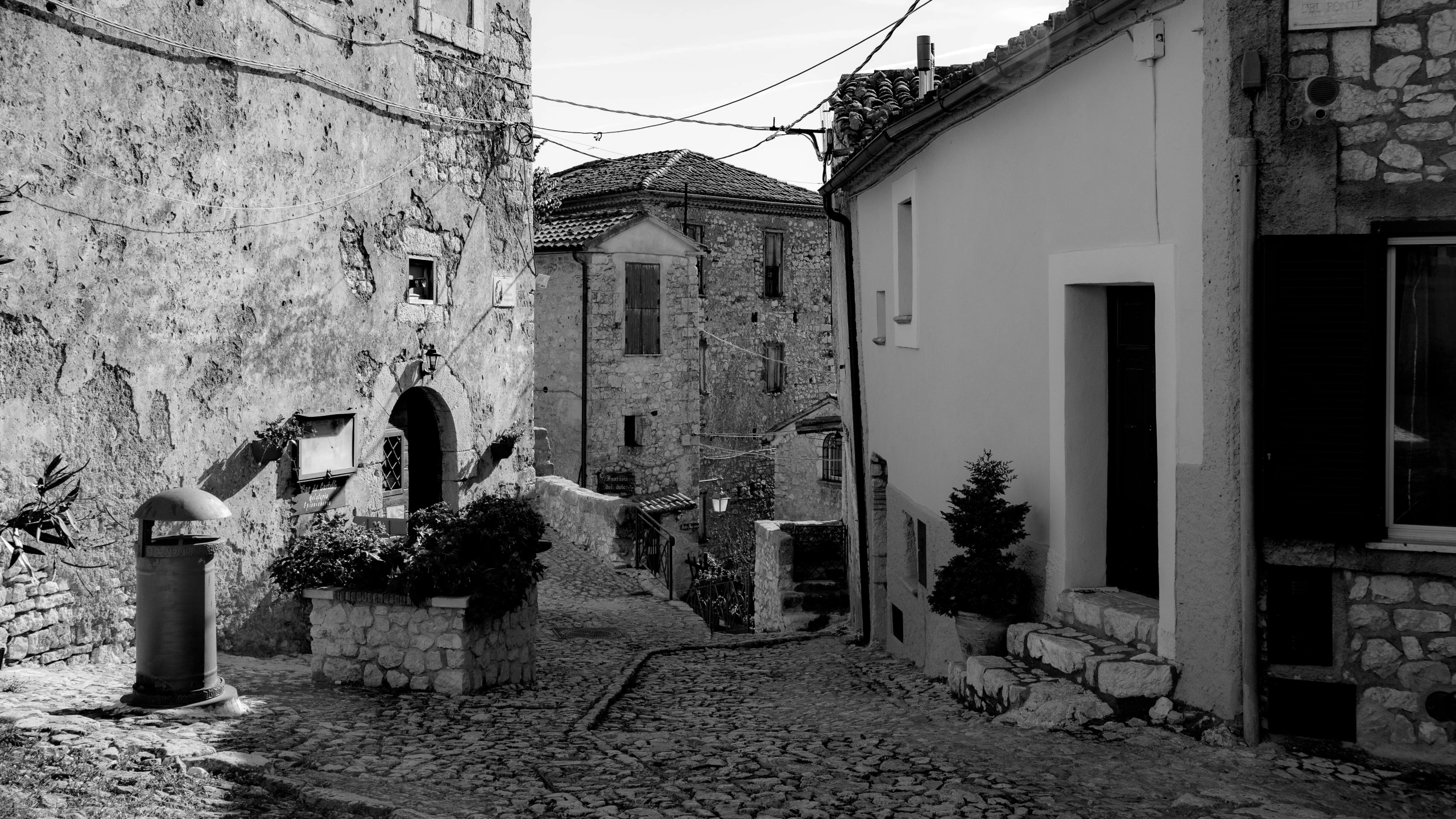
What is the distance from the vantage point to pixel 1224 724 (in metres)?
5.82

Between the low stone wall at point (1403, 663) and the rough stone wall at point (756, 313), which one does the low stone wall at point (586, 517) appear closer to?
the rough stone wall at point (756, 313)

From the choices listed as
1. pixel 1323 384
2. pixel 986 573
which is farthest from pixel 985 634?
pixel 1323 384

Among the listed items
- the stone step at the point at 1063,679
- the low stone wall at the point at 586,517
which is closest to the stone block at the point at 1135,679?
the stone step at the point at 1063,679

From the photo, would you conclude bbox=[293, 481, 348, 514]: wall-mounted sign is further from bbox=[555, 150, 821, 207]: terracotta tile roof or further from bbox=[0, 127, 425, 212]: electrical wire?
bbox=[555, 150, 821, 207]: terracotta tile roof

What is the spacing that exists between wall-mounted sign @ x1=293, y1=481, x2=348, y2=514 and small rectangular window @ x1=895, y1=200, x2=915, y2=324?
5466 mm

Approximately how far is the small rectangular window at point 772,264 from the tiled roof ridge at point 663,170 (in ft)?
9.87

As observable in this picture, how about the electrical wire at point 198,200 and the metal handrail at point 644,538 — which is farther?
the metal handrail at point 644,538

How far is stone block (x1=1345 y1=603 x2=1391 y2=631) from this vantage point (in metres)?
5.56

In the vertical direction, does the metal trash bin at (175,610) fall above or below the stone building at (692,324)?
below

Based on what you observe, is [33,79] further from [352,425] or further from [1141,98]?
[1141,98]

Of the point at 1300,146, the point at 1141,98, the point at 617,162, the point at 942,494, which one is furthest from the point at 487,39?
the point at 617,162

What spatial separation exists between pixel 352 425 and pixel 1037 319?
6.65 m

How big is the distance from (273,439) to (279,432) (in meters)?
0.08

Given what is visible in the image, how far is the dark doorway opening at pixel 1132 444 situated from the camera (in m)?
7.07
